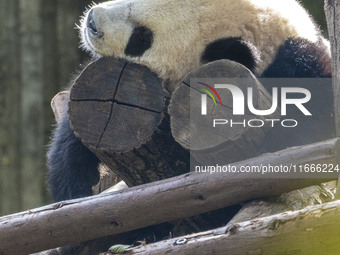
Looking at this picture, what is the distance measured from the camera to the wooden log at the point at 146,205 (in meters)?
2.77

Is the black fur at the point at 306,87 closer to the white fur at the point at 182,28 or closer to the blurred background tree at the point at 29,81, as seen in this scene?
the white fur at the point at 182,28

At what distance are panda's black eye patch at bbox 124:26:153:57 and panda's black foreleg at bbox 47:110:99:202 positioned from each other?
568mm

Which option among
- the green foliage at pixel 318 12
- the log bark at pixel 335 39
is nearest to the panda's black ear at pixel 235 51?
the log bark at pixel 335 39

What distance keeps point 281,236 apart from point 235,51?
1.16 metres

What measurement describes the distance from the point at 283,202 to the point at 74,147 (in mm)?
1227

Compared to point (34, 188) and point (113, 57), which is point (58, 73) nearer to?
point (34, 188)

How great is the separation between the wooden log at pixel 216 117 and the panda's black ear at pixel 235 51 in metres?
0.28

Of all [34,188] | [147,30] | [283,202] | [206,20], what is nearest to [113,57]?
[147,30]

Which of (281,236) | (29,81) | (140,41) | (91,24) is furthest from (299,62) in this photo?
(29,81)

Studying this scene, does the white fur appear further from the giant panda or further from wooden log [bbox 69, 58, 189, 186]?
wooden log [bbox 69, 58, 189, 186]

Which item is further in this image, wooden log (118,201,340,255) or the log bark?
the log bark

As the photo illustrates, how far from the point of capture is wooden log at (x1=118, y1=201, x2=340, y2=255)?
7.53 ft

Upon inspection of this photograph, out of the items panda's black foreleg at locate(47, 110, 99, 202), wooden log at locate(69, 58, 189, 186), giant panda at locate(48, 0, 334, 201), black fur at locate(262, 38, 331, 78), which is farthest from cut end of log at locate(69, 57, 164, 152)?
black fur at locate(262, 38, 331, 78)

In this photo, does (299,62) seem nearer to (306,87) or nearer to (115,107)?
(306,87)
